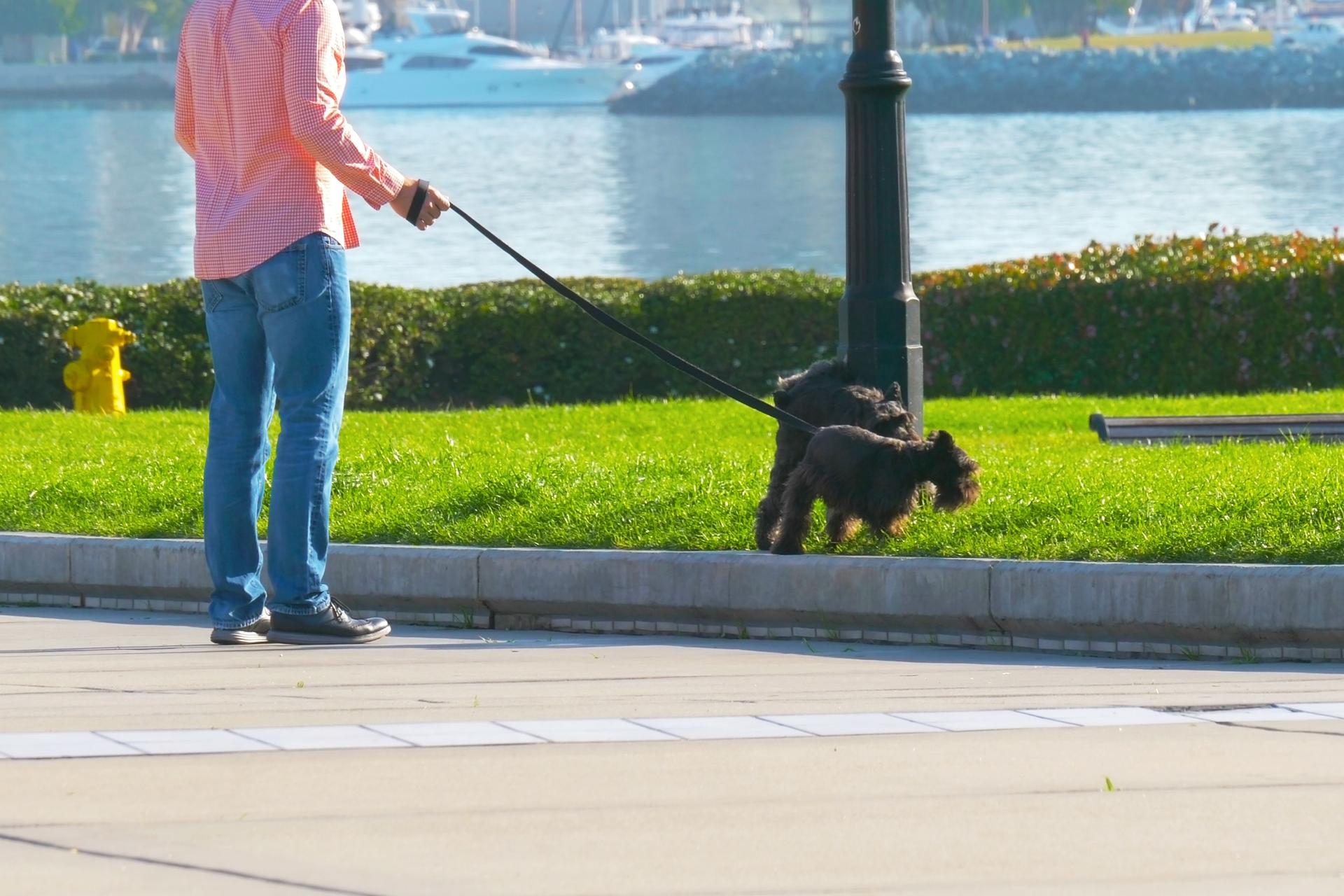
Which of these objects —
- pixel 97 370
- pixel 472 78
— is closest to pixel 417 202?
pixel 97 370

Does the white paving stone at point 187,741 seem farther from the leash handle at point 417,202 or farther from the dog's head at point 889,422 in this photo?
the dog's head at point 889,422

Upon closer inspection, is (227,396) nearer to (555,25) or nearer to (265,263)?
(265,263)

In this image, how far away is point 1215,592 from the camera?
20.9 feet

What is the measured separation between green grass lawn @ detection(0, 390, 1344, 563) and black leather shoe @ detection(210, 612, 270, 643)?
1.15 metres

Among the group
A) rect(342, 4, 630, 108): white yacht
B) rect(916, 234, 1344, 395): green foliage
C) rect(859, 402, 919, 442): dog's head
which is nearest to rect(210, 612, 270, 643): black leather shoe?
rect(859, 402, 919, 442): dog's head

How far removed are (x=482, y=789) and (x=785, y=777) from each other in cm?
69

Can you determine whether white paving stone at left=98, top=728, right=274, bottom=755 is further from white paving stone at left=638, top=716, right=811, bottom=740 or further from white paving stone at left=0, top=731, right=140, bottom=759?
white paving stone at left=638, top=716, right=811, bottom=740

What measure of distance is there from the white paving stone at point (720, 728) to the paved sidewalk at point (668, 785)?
1.3 inches

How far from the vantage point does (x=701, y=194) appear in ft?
179

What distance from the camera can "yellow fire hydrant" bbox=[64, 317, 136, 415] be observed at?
13414mm

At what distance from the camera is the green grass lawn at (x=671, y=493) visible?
23.0 ft

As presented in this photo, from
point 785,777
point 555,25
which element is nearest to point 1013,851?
point 785,777

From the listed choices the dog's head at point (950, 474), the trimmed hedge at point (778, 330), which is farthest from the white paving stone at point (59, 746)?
the trimmed hedge at point (778, 330)

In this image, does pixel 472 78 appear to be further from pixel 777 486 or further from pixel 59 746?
pixel 59 746
